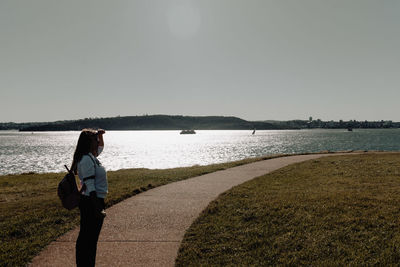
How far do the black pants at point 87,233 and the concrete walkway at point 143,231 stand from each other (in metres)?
0.79

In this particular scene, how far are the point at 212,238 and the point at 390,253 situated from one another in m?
3.29

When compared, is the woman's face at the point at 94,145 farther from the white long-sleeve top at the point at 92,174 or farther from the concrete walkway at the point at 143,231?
the concrete walkway at the point at 143,231

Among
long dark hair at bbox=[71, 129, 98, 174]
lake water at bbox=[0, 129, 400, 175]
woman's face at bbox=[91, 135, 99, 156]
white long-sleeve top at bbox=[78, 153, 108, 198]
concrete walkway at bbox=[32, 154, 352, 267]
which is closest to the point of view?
white long-sleeve top at bbox=[78, 153, 108, 198]

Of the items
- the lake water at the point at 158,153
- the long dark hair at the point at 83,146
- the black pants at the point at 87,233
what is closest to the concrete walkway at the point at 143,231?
the black pants at the point at 87,233

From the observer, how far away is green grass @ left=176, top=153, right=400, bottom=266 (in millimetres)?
5133

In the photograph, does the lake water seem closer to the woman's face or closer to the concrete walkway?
the concrete walkway

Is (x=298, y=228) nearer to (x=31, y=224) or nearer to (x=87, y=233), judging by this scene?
(x=87, y=233)

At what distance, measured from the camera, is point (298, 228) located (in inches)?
250

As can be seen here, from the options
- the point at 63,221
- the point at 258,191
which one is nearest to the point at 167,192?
the point at 258,191

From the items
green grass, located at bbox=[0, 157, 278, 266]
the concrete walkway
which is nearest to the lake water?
green grass, located at bbox=[0, 157, 278, 266]

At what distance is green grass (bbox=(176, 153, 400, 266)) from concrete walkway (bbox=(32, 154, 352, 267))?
1.21ft

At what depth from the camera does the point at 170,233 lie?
6.24 meters

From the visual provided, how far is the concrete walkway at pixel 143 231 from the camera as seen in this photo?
16.6 feet

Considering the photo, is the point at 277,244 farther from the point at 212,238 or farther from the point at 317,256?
the point at 212,238
